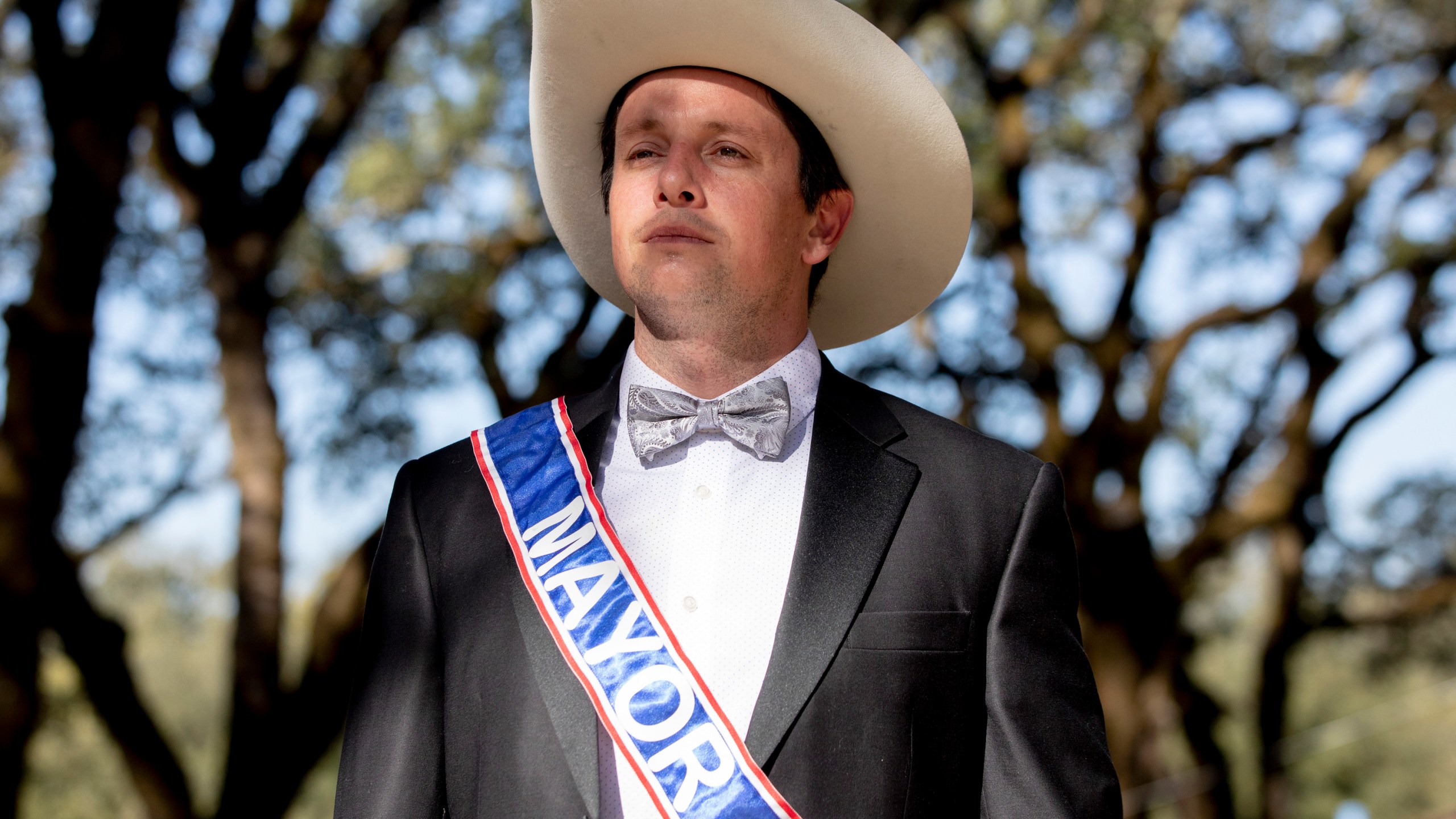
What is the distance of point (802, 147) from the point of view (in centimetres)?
199

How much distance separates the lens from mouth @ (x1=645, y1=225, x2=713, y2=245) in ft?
5.95

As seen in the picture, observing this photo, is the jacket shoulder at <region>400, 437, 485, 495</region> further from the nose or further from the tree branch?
the tree branch

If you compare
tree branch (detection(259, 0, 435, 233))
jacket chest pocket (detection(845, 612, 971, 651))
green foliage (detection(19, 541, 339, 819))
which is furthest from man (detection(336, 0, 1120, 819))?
tree branch (detection(259, 0, 435, 233))

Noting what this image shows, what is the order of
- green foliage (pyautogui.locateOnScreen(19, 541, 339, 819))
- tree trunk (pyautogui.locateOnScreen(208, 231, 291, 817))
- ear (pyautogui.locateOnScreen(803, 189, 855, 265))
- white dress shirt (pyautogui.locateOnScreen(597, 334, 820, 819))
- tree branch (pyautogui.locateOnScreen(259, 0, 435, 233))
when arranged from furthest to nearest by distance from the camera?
green foliage (pyautogui.locateOnScreen(19, 541, 339, 819)) → tree branch (pyautogui.locateOnScreen(259, 0, 435, 233)) → tree trunk (pyautogui.locateOnScreen(208, 231, 291, 817)) → ear (pyautogui.locateOnScreen(803, 189, 855, 265)) → white dress shirt (pyautogui.locateOnScreen(597, 334, 820, 819))

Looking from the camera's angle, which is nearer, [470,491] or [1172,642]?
[470,491]

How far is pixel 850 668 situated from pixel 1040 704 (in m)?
0.25

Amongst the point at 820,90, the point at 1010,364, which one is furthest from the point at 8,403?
the point at 1010,364

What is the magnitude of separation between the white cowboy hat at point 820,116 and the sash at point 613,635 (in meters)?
0.40

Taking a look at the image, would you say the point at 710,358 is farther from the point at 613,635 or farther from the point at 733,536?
the point at 613,635

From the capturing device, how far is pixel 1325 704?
2623 centimetres

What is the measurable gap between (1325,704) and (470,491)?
92.6ft

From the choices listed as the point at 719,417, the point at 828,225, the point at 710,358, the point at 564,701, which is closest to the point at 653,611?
the point at 564,701

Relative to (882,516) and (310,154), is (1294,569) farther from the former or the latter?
(882,516)

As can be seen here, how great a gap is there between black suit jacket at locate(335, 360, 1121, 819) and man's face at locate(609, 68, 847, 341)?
0.25 m
